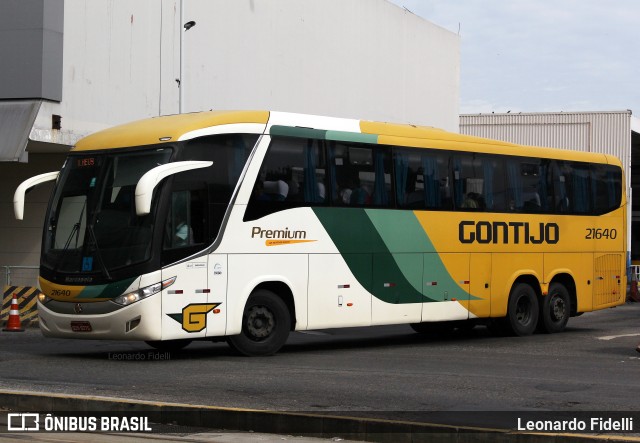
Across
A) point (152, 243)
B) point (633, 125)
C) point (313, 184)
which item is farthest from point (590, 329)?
point (633, 125)

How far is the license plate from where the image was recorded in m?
16.3

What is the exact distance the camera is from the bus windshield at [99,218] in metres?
16.3

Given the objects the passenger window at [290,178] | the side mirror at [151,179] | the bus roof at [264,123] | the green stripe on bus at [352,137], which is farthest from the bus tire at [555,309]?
the side mirror at [151,179]

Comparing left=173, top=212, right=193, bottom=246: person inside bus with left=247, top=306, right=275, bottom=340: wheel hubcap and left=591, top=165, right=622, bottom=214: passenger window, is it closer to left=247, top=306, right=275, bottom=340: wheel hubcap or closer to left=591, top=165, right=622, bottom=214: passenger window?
left=247, top=306, right=275, bottom=340: wheel hubcap

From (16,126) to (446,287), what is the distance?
40.1 ft

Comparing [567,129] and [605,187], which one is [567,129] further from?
[605,187]

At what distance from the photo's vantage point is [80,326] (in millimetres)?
16422

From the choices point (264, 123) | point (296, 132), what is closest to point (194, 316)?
point (264, 123)

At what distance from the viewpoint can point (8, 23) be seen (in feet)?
92.9

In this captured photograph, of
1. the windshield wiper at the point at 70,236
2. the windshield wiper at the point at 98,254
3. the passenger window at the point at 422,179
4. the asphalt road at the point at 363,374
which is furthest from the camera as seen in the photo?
the passenger window at the point at 422,179

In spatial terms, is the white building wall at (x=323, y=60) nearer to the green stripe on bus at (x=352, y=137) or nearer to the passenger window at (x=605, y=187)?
the passenger window at (x=605, y=187)

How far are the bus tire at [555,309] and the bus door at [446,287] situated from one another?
106 inches

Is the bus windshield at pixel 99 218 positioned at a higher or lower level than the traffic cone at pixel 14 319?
higher

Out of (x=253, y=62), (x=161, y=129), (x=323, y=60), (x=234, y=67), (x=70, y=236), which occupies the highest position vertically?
(x=323, y=60)
